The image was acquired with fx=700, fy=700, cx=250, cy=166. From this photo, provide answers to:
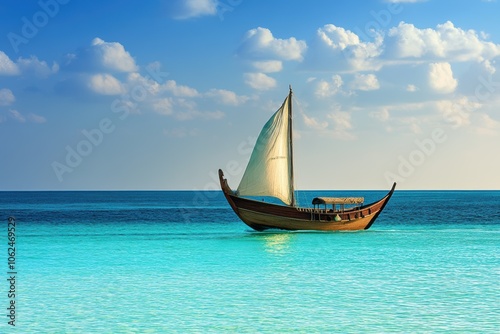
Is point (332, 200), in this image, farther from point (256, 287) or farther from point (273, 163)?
point (256, 287)

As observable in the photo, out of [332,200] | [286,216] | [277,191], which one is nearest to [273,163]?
[277,191]

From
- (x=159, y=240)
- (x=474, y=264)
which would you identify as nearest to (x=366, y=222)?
(x=159, y=240)

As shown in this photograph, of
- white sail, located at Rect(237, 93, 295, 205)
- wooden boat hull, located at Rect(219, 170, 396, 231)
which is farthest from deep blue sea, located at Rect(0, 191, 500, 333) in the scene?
white sail, located at Rect(237, 93, 295, 205)

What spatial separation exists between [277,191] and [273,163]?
6.45ft

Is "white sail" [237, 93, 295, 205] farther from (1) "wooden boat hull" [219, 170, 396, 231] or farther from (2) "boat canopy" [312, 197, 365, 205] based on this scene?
(2) "boat canopy" [312, 197, 365, 205]

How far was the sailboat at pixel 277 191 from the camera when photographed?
45.9m

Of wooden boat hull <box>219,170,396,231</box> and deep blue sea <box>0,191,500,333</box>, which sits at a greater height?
wooden boat hull <box>219,170,396,231</box>

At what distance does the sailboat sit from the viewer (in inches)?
1809

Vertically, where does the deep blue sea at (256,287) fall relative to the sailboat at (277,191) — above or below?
below

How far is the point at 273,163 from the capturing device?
152 ft

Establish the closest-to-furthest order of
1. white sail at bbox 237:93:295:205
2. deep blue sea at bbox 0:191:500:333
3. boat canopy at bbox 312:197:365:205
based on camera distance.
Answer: deep blue sea at bbox 0:191:500:333
boat canopy at bbox 312:197:365:205
white sail at bbox 237:93:295:205

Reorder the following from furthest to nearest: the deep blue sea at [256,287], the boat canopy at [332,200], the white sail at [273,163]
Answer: the white sail at [273,163], the boat canopy at [332,200], the deep blue sea at [256,287]

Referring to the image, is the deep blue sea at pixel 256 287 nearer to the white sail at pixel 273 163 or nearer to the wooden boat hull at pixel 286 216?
the wooden boat hull at pixel 286 216

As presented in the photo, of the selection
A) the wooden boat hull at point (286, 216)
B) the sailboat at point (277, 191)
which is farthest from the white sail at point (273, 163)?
the wooden boat hull at point (286, 216)
